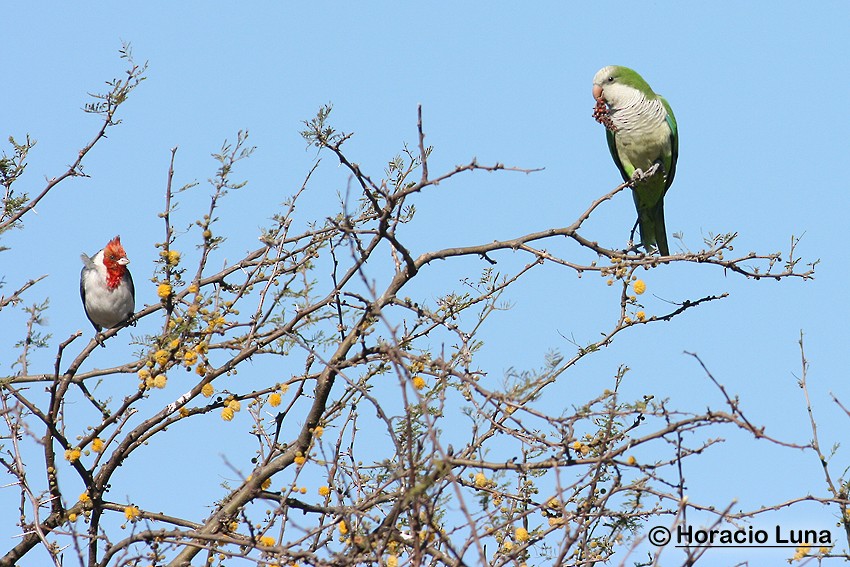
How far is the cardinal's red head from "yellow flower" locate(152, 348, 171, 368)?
341cm

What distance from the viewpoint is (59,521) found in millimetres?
4094

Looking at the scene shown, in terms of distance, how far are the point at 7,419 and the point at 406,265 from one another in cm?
188

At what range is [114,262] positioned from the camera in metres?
7.01

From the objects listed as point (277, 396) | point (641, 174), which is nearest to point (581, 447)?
point (277, 396)

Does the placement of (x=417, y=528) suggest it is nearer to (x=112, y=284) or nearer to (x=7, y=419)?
(x=7, y=419)

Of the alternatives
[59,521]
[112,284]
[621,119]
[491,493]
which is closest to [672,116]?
[621,119]

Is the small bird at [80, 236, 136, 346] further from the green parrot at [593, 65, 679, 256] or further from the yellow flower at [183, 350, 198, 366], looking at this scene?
the green parrot at [593, 65, 679, 256]

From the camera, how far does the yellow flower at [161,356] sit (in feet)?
11.9

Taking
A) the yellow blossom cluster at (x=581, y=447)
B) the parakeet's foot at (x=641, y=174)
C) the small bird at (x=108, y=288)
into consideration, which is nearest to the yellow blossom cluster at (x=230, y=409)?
the yellow blossom cluster at (x=581, y=447)

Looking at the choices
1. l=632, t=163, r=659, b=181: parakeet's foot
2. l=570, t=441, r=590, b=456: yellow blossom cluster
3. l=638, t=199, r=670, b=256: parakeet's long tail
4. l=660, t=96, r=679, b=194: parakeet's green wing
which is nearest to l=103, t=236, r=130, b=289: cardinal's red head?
l=632, t=163, r=659, b=181: parakeet's foot

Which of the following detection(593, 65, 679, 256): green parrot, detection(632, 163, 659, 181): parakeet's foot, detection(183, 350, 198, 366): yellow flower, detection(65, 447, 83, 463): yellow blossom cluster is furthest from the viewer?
detection(593, 65, 679, 256): green parrot

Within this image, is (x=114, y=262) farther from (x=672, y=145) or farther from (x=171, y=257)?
(x=672, y=145)

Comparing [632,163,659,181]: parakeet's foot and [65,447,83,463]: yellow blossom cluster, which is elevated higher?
[632,163,659,181]: parakeet's foot

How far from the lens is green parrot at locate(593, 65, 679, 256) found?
7.32 m
